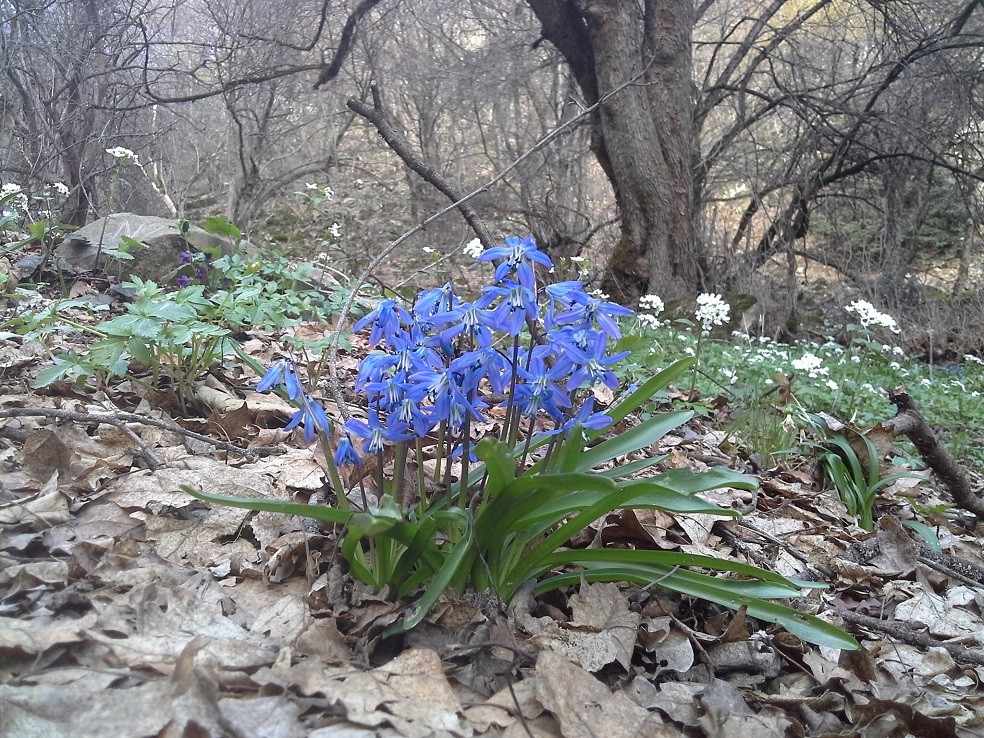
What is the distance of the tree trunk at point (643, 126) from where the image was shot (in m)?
8.28

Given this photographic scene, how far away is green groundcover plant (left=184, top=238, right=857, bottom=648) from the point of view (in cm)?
147

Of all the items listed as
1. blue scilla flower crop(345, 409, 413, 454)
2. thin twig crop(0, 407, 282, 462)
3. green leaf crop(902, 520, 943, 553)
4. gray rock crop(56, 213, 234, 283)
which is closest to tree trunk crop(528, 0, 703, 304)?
gray rock crop(56, 213, 234, 283)

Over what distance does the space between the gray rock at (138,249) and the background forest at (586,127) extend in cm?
82

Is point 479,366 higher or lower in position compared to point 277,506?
higher

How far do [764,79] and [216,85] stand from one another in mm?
7974

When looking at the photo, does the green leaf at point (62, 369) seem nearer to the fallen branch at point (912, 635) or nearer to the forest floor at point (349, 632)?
the forest floor at point (349, 632)

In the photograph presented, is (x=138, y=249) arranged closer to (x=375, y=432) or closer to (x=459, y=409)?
(x=375, y=432)

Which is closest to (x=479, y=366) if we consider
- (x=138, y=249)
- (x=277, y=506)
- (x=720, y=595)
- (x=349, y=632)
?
(x=277, y=506)

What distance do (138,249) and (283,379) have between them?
4062 millimetres

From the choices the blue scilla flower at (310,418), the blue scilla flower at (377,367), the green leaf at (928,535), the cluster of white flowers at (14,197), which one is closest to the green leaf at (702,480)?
the blue scilla flower at (377,367)

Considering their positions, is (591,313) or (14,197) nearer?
(591,313)

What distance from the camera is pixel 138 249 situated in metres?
4.95

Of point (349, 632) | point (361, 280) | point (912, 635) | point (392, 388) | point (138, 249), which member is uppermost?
point (138, 249)

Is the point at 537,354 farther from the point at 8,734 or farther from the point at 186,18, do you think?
the point at 186,18
